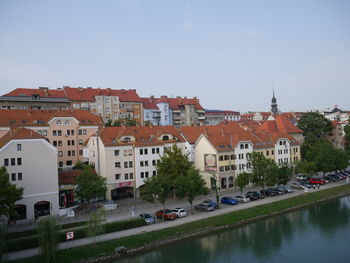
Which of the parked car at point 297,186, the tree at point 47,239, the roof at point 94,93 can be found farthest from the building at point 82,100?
the tree at point 47,239

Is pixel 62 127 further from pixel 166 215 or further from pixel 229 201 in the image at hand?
pixel 229 201

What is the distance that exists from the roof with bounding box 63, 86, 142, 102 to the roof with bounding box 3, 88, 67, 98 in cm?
187

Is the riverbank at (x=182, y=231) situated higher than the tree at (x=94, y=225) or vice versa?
the tree at (x=94, y=225)

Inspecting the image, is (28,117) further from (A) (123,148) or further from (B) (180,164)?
(B) (180,164)

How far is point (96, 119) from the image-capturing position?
64688 mm

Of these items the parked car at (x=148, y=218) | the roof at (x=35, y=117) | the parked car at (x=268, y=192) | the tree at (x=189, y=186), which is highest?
the roof at (x=35, y=117)

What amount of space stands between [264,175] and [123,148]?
21.3 metres

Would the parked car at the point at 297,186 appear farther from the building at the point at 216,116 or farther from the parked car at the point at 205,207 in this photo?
the building at the point at 216,116

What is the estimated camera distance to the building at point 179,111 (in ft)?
328

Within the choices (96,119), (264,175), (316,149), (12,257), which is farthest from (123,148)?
(316,149)

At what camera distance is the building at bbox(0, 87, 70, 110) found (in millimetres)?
70375

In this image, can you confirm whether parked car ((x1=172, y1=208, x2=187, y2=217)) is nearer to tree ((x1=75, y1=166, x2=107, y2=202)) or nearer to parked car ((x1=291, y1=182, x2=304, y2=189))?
tree ((x1=75, y1=166, x2=107, y2=202))

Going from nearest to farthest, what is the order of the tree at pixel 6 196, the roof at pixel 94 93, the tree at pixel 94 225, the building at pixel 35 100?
1. the tree at pixel 94 225
2. the tree at pixel 6 196
3. the building at pixel 35 100
4. the roof at pixel 94 93

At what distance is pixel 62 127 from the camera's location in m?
60.0
